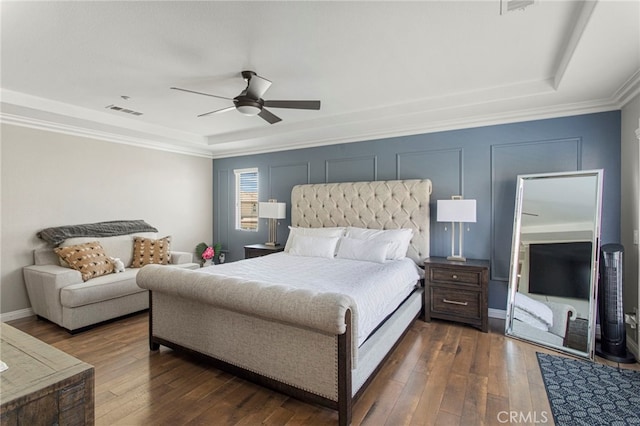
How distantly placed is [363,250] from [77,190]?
4028mm

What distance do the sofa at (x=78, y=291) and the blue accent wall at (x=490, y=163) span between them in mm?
3096

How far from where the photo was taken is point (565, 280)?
310cm

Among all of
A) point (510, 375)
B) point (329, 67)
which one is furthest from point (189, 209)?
point (510, 375)

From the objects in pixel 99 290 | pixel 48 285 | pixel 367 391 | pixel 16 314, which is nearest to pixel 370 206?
pixel 367 391

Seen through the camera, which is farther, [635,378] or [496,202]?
[496,202]

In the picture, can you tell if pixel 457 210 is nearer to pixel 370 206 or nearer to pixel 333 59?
pixel 370 206

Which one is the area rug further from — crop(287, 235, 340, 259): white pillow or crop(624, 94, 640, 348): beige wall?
crop(287, 235, 340, 259): white pillow

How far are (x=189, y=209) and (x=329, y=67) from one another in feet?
13.9

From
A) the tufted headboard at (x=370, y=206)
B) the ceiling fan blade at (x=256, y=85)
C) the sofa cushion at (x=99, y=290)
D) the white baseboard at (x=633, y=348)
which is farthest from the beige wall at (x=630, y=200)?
the sofa cushion at (x=99, y=290)

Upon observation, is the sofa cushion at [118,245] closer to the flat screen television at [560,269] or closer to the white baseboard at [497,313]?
the white baseboard at [497,313]

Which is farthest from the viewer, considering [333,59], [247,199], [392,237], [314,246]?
[247,199]

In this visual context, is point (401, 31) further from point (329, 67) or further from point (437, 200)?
point (437, 200)

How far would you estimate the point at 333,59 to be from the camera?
8.75ft

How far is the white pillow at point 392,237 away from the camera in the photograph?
3.80 metres
